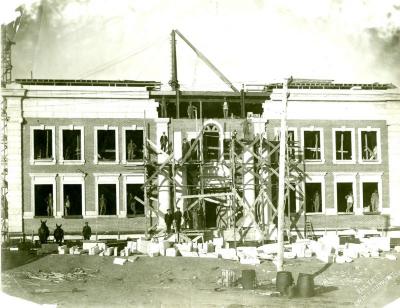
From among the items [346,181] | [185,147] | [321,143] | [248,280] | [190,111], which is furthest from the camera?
[346,181]

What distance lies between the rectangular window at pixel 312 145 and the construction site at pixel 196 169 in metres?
0.06

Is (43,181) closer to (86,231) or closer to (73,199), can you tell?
(73,199)

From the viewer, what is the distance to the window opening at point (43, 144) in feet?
109

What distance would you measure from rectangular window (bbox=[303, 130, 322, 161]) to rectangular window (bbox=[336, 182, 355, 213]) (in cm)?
204

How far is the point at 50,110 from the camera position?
33.3m

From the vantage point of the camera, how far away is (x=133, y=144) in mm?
34031

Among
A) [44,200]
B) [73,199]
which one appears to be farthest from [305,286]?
[44,200]

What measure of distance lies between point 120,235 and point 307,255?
1015cm

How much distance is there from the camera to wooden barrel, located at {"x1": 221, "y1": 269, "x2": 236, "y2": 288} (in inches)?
894

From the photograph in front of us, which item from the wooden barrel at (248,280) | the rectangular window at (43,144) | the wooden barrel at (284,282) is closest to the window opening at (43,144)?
the rectangular window at (43,144)

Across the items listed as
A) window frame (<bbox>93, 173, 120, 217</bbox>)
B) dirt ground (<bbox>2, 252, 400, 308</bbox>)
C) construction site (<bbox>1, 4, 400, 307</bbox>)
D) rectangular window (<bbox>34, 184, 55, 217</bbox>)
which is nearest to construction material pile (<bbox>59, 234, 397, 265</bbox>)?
construction site (<bbox>1, 4, 400, 307</bbox>)

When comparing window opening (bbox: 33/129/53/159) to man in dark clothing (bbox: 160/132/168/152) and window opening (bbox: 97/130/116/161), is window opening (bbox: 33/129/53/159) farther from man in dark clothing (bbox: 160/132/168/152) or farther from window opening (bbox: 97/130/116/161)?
man in dark clothing (bbox: 160/132/168/152)

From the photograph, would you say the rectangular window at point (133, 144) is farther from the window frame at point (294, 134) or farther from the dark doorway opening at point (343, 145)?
the dark doorway opening at point (343, 145)

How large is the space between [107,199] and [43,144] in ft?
14.4
